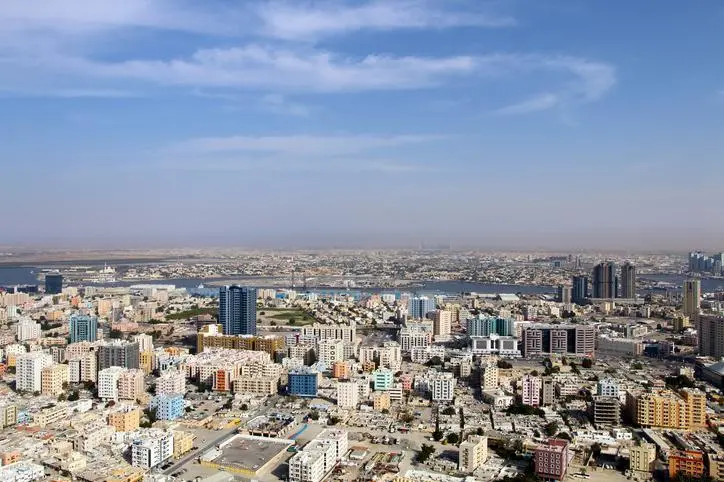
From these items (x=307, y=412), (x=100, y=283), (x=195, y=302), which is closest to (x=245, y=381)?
(x=307, y=412)

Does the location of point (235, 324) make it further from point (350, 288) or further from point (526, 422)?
point (350, 288)

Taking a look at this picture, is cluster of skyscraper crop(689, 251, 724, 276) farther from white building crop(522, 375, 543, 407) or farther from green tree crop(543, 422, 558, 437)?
green tree crop(543, 422, 558, 437)

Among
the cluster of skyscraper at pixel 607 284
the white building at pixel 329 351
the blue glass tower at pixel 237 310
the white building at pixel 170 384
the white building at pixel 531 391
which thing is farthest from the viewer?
the cluster of skyscraper at pixel 607 284

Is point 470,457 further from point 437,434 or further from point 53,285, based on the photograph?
point 53,285

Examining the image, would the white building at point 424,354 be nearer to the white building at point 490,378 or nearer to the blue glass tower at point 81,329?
the white building at point 490,378

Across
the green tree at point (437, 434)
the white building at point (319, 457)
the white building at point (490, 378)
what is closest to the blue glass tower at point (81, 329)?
the white building at point (490, 378)
